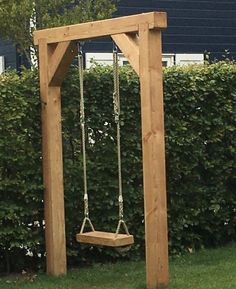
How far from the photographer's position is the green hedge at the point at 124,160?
25.9 feet

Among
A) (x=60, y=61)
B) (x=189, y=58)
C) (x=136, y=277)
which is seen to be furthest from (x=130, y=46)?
(x=189, y=58)

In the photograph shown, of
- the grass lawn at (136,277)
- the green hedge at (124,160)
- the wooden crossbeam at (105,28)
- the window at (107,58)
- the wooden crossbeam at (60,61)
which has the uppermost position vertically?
the window at (107,58)

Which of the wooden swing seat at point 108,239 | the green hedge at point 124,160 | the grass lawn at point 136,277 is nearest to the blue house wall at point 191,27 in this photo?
the green hedge at point 124,160

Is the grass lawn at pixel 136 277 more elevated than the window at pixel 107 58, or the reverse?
the window at pixel 107 58

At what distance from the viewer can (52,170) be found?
7902mm

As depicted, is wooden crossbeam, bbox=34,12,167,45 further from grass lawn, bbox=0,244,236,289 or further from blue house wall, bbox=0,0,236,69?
blue house wall, bbox=0,0,236,69

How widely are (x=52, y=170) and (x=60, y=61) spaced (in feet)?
3.68

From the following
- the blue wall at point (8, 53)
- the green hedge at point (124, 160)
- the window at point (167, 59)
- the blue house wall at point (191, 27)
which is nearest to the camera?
the green hedge at point (124, 160)

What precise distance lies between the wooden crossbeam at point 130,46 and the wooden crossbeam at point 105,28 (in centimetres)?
6

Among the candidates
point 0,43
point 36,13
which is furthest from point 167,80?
point 0,43

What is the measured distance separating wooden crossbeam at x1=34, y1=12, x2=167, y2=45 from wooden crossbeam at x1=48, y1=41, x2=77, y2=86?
0.08 m

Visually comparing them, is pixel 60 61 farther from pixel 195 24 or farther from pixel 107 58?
pixel 195 24

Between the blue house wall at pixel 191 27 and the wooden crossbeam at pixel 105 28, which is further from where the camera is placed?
the blue house wall at pixel 191 27

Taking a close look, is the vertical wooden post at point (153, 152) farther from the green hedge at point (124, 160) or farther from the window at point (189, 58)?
the window at point (189, 58)
